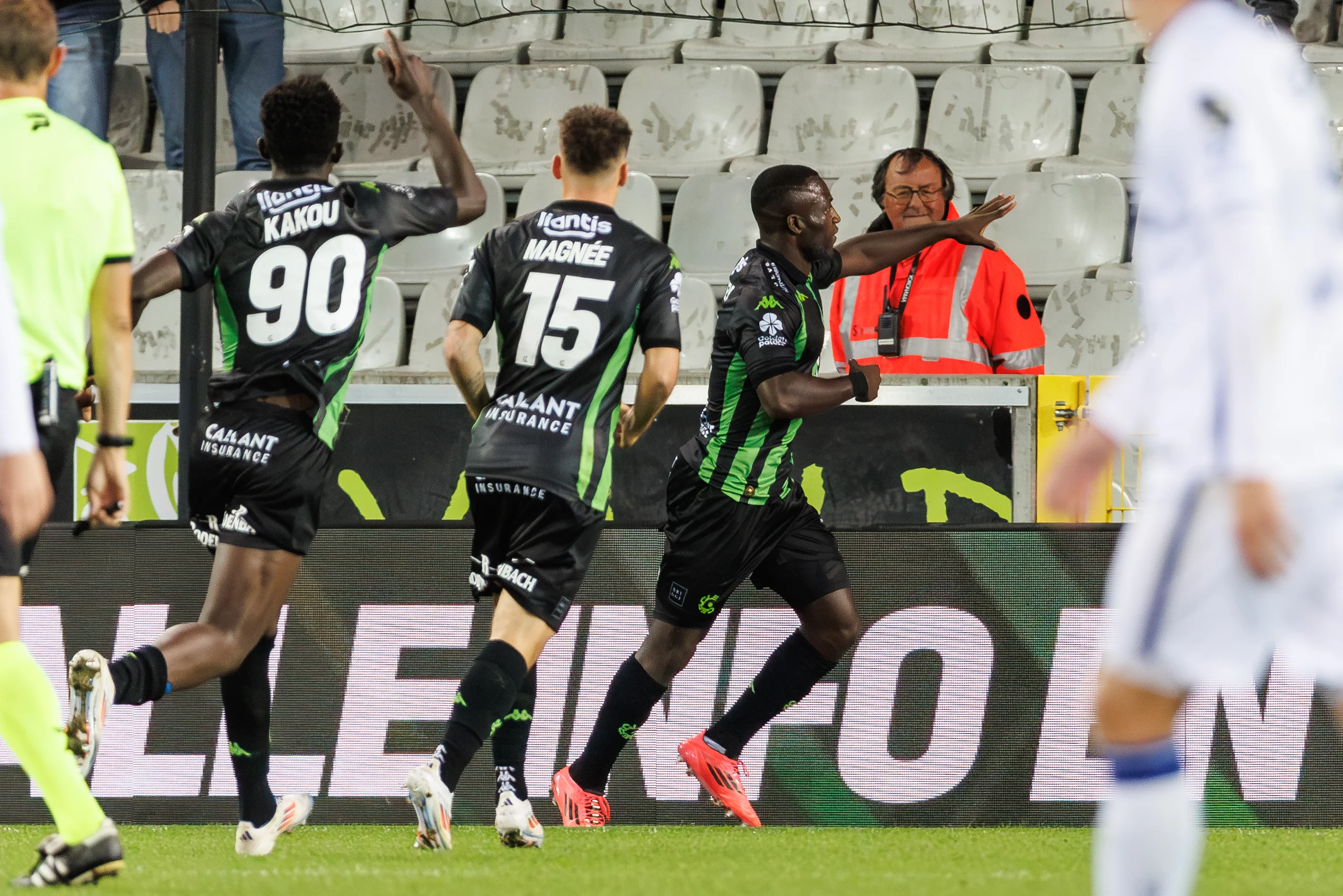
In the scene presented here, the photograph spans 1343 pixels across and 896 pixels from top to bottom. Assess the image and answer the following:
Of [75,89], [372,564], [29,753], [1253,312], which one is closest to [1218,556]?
[1253,312]

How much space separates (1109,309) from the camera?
789 cm

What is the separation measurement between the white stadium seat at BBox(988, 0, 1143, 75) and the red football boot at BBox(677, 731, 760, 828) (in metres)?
5.63

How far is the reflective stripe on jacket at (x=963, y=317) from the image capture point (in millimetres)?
6797

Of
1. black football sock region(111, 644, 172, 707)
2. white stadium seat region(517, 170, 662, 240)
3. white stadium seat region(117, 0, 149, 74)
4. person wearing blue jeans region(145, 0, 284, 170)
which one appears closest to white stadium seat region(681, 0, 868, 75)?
white stadium seat region(517, 170, 662, 240)

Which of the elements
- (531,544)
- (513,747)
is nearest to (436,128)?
(531,544)

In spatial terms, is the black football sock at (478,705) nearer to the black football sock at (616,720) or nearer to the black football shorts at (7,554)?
the black football sock at (616,720)

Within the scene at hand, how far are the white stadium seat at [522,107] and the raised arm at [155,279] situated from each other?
197 inches

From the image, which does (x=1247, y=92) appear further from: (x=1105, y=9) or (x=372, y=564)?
(x=1105, y=9)

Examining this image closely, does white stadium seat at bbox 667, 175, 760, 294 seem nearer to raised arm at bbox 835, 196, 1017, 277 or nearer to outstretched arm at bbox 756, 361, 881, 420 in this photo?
raised arm at bbox 835, 196, 1017, 277

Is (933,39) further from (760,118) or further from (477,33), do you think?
(477,33)

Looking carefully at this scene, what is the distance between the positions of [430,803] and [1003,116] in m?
6.21

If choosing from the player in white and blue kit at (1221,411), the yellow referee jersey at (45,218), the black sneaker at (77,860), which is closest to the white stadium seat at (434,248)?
the yellow referee jersey at (45,218)

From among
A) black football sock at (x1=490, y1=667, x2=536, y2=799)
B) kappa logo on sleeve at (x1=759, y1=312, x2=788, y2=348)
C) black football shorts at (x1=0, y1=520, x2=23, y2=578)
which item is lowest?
black football sock at (x1=490, y1=667, x2=536, y2=799)

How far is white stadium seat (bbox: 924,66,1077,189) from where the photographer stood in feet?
30.6
